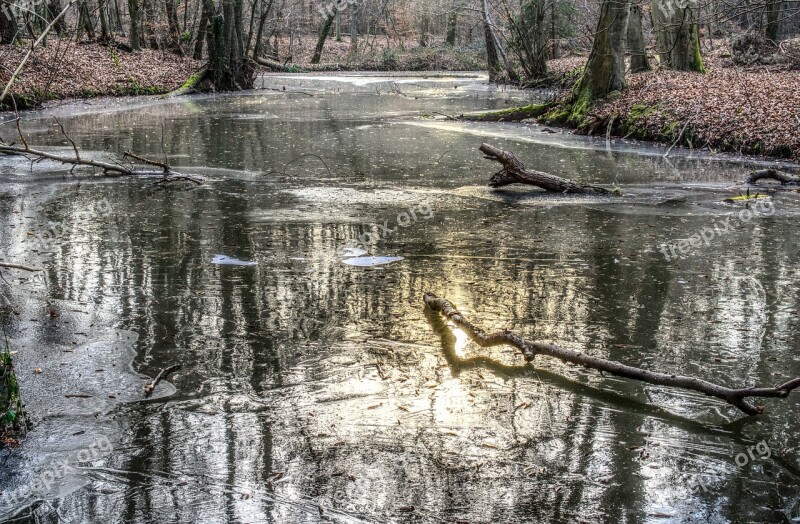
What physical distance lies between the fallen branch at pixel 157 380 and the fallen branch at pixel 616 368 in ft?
7.39

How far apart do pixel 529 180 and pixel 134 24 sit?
29.6 metres

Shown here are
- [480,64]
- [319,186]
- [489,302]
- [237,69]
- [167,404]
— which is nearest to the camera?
[167,404]

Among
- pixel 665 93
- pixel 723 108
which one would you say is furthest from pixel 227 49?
pixel 723 108

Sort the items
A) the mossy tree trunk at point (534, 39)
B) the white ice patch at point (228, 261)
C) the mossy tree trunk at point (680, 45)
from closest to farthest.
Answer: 1. the white ice patch at point (228, 261)
2. the mossy tree trunk at point (680, 45)
3. the mossy tree trunk at point (534, 39)

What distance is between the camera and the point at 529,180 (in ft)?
41.7

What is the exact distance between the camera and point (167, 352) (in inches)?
245

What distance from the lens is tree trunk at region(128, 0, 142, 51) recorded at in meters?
35.8

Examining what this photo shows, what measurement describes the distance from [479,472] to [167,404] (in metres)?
2.14

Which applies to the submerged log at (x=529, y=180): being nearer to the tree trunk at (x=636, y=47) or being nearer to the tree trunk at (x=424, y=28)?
the tree trunk at (x=636, y=47)

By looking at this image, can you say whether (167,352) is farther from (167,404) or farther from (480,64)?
(480,64)

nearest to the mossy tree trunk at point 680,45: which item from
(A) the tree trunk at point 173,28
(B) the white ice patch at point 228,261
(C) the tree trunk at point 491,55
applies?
(C) the tree trunk at point 491,55

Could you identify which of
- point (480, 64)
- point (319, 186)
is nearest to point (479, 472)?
point (319, 186)

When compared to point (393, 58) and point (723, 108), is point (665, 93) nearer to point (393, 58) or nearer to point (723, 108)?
point (723, 108)

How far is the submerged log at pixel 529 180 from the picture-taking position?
1262 cm
